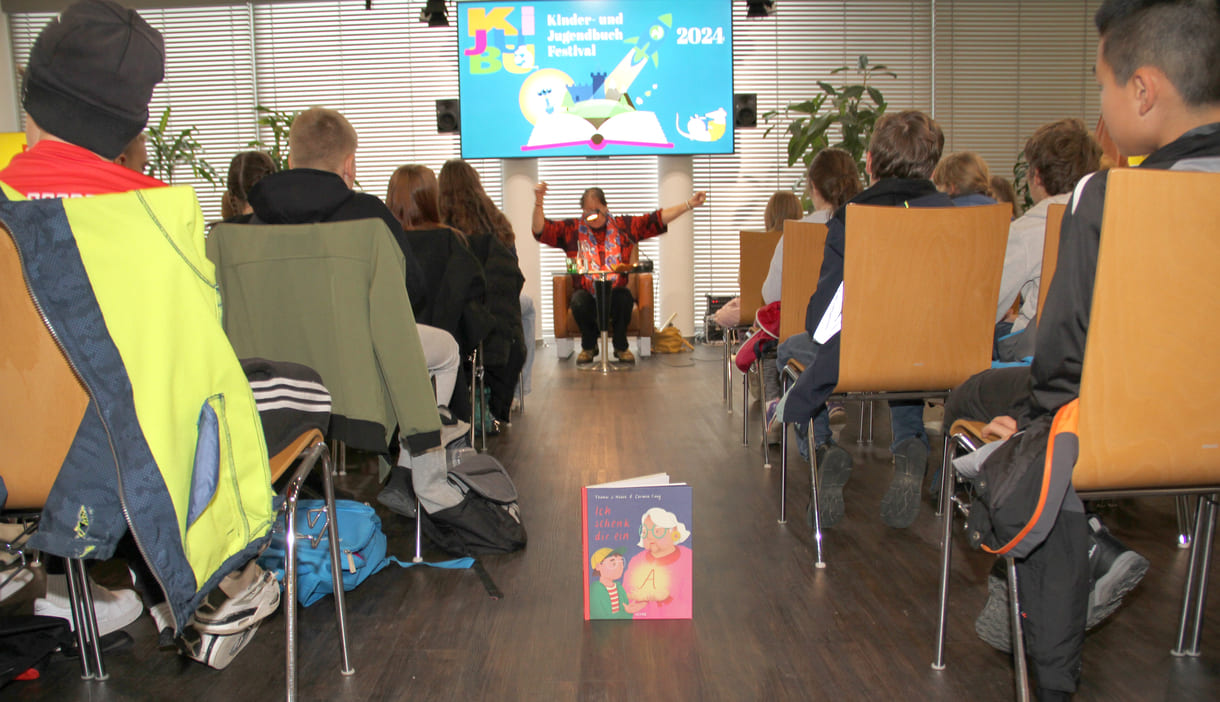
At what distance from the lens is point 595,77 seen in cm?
670

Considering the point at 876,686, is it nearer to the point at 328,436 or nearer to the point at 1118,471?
the point at 1118,471

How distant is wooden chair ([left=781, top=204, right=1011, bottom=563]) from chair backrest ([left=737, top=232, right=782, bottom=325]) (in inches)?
→ 63.7

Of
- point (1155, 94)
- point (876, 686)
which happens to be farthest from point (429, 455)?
point (1155, 94)

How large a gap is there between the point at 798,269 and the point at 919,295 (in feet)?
2.04

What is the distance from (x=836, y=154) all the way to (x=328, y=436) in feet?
7.34

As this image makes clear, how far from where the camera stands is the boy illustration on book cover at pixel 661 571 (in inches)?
71.7

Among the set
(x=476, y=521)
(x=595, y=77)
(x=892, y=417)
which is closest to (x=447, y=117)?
(x=595, y=77)

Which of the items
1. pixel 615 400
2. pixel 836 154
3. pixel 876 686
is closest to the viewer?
pixel 876 686

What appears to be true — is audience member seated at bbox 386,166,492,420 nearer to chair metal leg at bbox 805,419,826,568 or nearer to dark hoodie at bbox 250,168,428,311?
dark hoodie at bbox 250,168,428,311

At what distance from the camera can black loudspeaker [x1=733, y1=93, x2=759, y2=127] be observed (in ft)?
23.5

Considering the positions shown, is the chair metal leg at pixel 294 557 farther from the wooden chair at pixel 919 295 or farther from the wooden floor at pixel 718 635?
the wooden chair at pixel 919 295

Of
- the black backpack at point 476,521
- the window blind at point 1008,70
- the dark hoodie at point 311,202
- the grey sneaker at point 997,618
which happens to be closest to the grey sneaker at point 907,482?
the grey sneaker at point 997,618

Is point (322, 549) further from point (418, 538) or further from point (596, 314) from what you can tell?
point (596, 314)

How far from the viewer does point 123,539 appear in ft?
3.99
